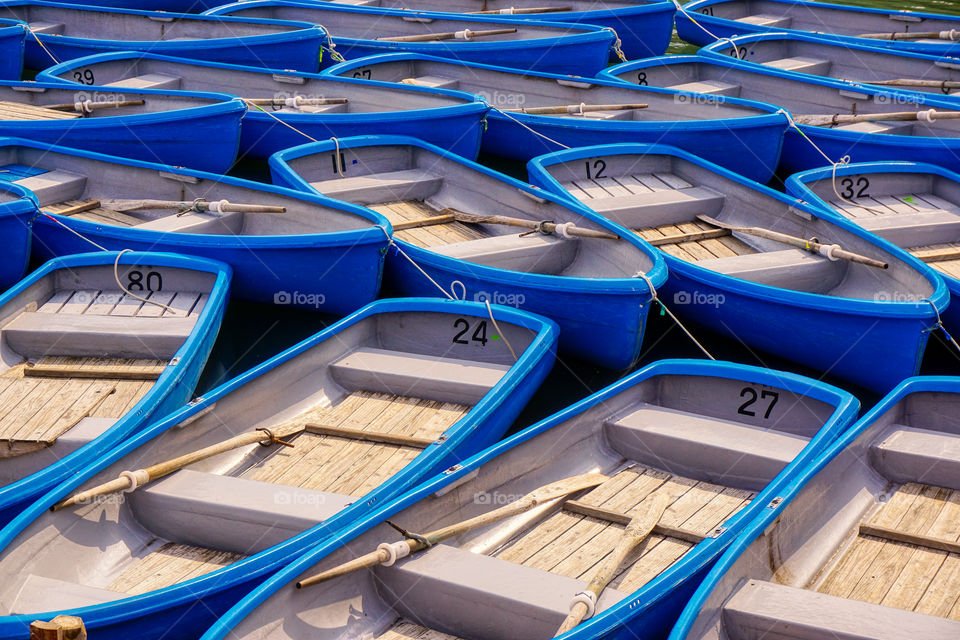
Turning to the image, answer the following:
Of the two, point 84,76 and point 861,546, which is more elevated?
point 84,76

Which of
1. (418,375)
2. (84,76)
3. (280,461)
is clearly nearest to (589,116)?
(418,375)

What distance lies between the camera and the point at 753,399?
6.29 meters

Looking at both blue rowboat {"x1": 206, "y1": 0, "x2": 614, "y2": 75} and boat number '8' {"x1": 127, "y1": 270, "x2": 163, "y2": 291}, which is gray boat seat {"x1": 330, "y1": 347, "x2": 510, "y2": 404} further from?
blue rowboat {"x1": 206, "y1": 0, "x2": 614, "y2": 75}

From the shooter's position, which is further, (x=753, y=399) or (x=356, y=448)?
(x=753, y=399)

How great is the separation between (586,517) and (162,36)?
33.3ft

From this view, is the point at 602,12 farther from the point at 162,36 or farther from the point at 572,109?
the point at 162,36

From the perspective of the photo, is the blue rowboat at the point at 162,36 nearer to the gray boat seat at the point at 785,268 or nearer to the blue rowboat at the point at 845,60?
the blue rowboat at the point at 845,60

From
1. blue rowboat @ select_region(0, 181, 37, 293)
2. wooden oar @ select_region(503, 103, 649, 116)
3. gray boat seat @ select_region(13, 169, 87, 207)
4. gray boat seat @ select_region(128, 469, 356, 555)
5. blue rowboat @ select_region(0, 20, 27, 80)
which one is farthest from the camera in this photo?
blue rowboat @ select_region(0, 20, 27, 80)

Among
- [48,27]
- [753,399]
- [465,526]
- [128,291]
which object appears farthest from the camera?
[48,27]

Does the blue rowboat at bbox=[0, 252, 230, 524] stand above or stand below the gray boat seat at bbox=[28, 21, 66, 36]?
below

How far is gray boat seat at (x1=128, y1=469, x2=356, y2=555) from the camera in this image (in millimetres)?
5145

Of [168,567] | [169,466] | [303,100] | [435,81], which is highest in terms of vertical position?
[435,81]

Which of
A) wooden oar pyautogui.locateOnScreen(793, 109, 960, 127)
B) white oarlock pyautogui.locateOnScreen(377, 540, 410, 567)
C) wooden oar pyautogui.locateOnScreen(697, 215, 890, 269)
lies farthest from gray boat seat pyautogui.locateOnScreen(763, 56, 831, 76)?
white oarlock pyautogui.locateOnScreen(377, 540, 410, 567)

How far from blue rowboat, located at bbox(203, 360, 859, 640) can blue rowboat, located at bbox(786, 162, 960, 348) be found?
281 centimetres
